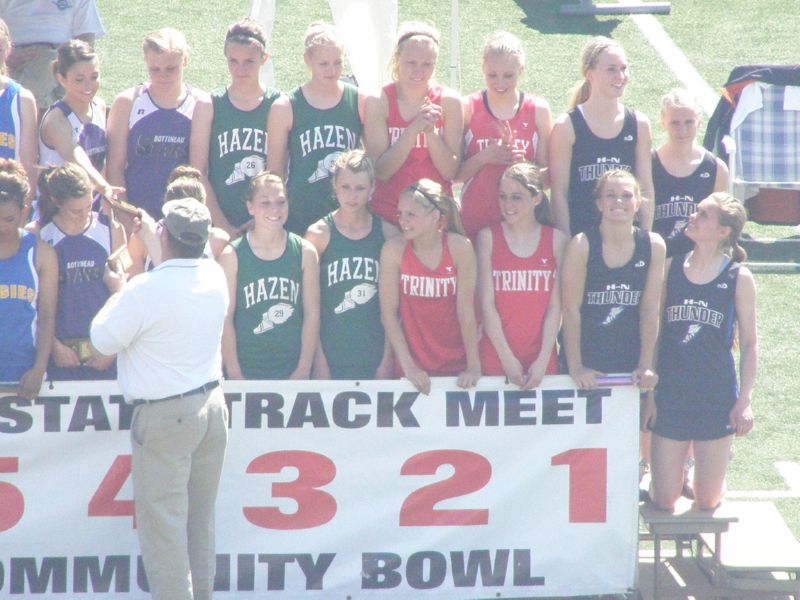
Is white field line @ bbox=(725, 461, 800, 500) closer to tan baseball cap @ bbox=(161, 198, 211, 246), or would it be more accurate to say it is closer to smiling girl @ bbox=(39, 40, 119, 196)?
tan baseball cap @ bbox=(161, 198, 211, 246)

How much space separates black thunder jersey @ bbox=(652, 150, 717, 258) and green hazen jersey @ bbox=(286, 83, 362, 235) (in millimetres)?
1562

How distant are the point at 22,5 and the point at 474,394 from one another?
4337mm

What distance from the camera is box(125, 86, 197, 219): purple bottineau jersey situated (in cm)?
628

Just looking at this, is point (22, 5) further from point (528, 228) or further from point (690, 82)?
point (690, 82)

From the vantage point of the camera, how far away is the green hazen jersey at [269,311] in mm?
5762

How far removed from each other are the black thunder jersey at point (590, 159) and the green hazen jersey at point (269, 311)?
1.43m

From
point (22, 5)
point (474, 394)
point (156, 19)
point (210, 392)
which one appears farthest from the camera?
point (156, 19)

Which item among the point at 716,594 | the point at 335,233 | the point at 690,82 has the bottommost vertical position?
the point at 716,594

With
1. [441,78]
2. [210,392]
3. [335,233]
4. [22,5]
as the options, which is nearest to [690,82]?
[441,78]

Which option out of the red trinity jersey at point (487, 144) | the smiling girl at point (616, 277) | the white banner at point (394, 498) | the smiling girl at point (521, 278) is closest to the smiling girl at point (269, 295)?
the white banner at point (394, 498)

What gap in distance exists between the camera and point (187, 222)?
501cm

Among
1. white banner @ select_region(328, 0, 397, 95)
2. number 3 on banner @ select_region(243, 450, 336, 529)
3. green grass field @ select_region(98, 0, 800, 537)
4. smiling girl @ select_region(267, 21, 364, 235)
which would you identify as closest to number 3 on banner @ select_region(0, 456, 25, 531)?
number 3 on banner @ select_region(243, 450, 336, 529)

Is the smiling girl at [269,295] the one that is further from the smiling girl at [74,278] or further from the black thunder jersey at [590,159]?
the black thunder jersey at [590,159]

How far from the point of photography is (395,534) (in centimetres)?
573
